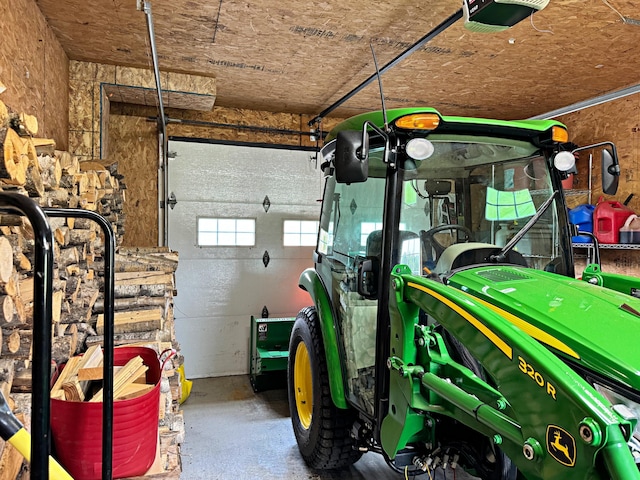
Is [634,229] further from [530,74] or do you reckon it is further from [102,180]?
[102,180]

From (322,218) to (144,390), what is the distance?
65.9 inches

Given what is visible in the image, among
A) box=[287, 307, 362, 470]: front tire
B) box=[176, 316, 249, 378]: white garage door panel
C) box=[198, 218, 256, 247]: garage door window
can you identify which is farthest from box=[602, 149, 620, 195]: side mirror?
box=[176, 316, 249, 378]: white garage door panel

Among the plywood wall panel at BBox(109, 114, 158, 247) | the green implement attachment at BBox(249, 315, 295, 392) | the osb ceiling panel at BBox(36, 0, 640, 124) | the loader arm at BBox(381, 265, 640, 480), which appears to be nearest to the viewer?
the loader arm at BBox(381, 265, 640, 480)

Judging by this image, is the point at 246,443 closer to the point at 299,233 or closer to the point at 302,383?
the point at 302,383

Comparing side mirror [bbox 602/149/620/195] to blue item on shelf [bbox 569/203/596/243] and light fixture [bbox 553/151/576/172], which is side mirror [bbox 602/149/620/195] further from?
blue item on shelf [bbox 569/203/596/243]

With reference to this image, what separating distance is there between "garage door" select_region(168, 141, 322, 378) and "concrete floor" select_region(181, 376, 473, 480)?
0.63 meters

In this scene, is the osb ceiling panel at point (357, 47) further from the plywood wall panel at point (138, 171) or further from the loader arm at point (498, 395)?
the loader arm at point (498, 395)

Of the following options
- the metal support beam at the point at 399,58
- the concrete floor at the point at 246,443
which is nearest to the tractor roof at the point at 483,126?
the metal support beam at the point at 399,58

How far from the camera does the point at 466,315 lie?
1.51 metres

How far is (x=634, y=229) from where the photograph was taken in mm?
3822

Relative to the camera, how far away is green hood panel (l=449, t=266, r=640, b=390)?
4.52ft

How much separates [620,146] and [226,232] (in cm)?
414

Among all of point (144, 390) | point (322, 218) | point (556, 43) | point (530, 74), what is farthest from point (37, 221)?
point (530, 74)

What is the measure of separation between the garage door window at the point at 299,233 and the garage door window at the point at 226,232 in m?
0.39
